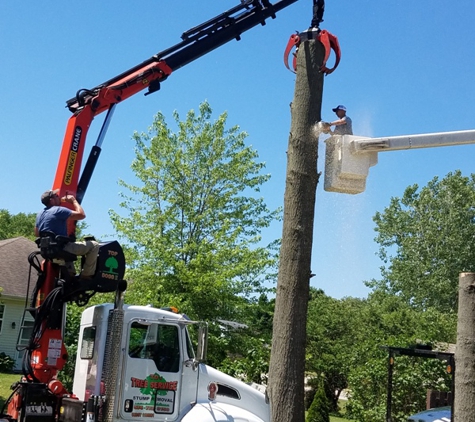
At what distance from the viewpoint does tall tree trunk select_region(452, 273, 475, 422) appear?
615 centimetres

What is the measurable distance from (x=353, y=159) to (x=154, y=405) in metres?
4.07

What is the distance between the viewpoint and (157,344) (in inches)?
322

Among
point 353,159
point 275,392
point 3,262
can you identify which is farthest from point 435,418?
point 3,262

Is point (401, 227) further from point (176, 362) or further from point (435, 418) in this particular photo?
point (176, 362)

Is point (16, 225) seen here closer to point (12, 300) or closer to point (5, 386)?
point (12, 300)

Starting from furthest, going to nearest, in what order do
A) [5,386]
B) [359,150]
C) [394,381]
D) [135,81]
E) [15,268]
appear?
[15,268], [5,386], [394,381], [135,81], [359,150]

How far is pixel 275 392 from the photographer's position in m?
7.29

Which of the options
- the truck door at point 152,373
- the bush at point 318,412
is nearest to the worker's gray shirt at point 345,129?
the truck door at point 152,373

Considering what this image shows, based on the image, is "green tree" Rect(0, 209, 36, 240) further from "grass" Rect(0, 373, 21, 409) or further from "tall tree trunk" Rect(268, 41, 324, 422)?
"tall tree trunk" Rect(268, 41, 324, 422)

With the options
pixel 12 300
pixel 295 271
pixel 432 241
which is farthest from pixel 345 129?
pixel 432 241

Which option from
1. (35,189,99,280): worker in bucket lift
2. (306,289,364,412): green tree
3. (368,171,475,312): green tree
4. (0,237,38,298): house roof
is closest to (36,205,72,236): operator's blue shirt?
(35,189,99,280): worker in bucket lift

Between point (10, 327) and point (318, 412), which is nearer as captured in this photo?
point (318, 412)

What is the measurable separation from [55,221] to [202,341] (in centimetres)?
239

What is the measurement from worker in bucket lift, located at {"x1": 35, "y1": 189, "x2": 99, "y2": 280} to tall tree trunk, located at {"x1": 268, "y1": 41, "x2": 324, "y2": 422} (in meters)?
2.53
